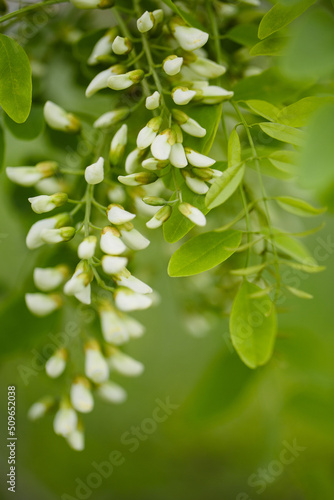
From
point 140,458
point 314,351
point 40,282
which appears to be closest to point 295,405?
point 314,351

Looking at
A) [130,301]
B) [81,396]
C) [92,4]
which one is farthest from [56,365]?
[92,4]

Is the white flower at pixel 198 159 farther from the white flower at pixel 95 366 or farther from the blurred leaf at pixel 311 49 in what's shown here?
the white flower at pixel 95 366

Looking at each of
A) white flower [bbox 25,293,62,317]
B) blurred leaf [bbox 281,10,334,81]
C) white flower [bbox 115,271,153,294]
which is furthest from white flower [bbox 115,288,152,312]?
blurred leaf [bbox 281,10,334,81]

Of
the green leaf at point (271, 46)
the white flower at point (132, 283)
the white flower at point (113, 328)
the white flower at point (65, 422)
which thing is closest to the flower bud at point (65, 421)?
the white flower at point (65, 422)

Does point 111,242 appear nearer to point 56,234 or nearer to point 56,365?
point 56,234

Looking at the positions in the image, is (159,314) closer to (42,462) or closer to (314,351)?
(42,462)
